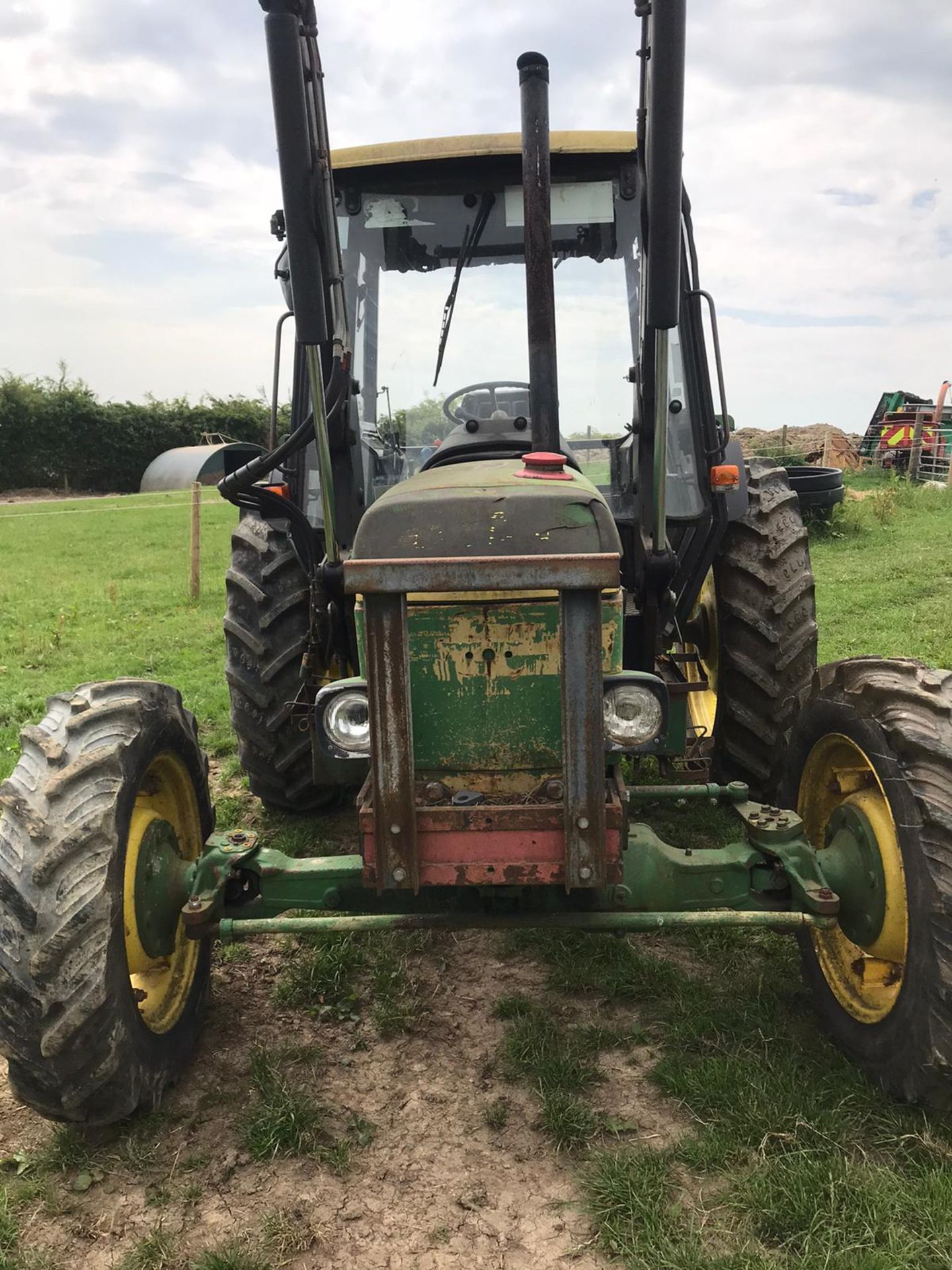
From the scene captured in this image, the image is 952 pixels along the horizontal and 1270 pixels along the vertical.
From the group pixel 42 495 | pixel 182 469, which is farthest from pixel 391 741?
pixel 42 495

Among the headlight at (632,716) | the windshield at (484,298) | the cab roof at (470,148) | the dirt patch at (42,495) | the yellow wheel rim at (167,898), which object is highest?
the cab roof at (470,148)

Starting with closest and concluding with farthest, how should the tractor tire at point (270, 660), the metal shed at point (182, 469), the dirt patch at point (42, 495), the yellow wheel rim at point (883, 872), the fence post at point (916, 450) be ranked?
the yellow wheel rim at point (883, 872) → the tractor tire at point (270, 660) → the fence post at point (916, 450) → the metal shed at point (182, 469) → the dirt patch at point (42, 495)

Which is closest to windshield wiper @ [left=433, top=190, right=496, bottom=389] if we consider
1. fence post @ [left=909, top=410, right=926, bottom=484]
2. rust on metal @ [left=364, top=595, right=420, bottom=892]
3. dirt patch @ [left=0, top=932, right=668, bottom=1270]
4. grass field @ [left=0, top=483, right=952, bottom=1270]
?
rust on metal @ [left=364, top=595, right=420, bottom=892]

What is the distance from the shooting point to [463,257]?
371cm

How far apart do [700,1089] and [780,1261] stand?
1.70 ft

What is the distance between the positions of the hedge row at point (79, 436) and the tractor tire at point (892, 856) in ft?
97.1

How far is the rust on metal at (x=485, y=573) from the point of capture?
7.09 feet

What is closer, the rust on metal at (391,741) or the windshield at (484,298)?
the rust on metal at (391,741)

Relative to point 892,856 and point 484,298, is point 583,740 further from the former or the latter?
point 484,298

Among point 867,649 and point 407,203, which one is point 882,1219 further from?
point 867,649

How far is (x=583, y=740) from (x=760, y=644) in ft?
5.69

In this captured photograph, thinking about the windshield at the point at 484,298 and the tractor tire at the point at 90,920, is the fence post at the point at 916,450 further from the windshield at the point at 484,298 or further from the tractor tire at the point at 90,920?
the tractor tire at the point at 90,920

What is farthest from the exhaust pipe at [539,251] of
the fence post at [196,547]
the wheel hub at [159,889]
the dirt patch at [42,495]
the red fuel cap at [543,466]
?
the dirt patch at [42,495]

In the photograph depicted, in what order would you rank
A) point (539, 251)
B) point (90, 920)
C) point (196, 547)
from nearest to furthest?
point (90, 920) < point (539, 251) < point (196, 547)
